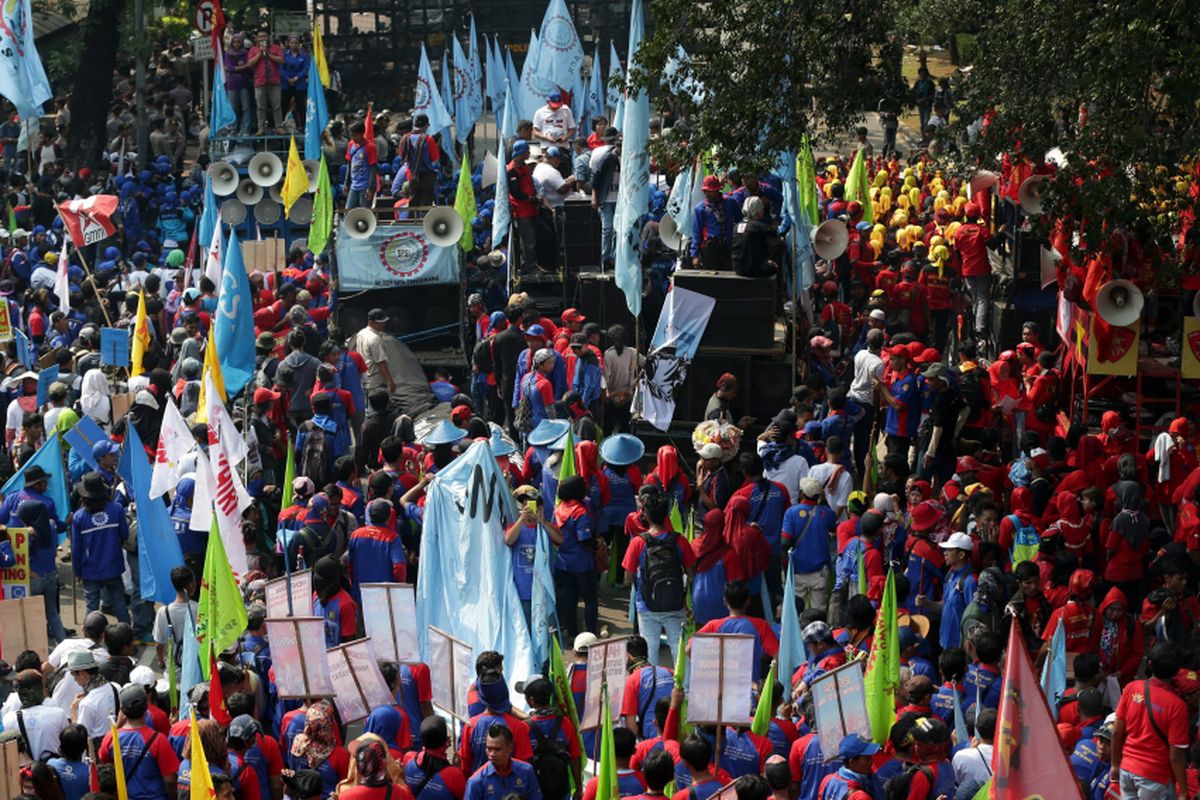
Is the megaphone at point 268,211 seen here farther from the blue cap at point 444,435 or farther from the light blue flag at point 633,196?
the blue cap at point 444,435

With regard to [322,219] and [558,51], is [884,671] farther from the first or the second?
[558,51]

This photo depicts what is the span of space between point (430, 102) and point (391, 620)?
19.2 m

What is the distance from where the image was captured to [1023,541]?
14328 millimetres

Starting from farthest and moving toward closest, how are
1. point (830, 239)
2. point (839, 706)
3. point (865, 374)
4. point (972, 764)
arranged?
point (830, 239)
point (865, 374)
point (839, 706)
point (972, 764)

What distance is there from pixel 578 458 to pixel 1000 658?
14.4 feet

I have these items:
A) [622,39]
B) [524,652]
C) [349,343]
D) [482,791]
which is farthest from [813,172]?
[622,39]

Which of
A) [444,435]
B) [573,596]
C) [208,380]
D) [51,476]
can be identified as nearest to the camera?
[573,596]

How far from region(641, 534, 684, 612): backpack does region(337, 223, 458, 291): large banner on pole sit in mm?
8790

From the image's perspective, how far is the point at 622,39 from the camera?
37188mm

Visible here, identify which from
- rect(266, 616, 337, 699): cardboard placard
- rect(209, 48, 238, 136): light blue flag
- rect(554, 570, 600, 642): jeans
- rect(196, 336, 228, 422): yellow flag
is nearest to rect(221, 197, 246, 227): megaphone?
rect(209, 48, 238, 136): light blue flag

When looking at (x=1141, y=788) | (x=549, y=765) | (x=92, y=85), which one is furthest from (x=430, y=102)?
(x=1141, y=788)

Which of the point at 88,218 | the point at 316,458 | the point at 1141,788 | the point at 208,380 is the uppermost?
the point at 88,218

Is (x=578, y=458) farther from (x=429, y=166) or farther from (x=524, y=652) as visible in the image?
(x=429, y=166)

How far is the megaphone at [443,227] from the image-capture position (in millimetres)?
21547
